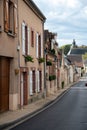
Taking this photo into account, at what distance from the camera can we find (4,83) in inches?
910

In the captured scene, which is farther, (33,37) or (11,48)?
(33,37)

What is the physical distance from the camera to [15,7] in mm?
24641

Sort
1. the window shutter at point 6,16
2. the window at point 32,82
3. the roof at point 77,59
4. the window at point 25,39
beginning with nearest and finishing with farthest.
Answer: the window shutter at point 6,16 → the window at point 25,39 → the window at point 32,82 → the roof at point 77,59

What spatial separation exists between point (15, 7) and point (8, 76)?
3802 millimetres

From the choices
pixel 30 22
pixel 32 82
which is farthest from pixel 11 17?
pixel 32 82

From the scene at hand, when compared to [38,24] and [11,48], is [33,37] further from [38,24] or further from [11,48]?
[11,48]

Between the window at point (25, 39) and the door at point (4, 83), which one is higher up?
the window at point (25, 39)

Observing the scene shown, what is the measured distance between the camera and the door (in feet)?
74.0

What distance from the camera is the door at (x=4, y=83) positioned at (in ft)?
74.0

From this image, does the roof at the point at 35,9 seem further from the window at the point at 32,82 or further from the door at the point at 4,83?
the door at the point at 4,83

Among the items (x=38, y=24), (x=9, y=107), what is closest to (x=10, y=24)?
(x=9, y=107)

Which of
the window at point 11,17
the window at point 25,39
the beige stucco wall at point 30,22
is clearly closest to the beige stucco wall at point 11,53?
the window at point 11,17

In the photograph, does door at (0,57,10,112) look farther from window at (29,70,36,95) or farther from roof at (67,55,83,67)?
roof at (67,55,83,67)

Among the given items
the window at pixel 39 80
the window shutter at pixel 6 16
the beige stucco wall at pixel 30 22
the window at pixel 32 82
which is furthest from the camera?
the window at pixel 39 80
